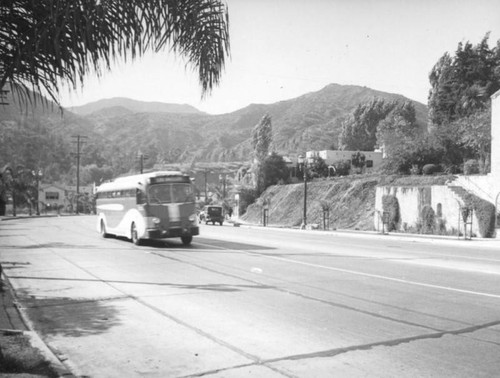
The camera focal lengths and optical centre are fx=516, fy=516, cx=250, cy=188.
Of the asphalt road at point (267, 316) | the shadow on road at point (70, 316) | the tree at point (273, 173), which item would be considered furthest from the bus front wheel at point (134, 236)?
the tree at point (273, 173)

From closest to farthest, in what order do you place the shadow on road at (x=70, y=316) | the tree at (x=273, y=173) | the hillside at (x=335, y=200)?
the shadow on road at (x=70, y=316) → the hillside at (x=335, y=200) → the tree at (x=273, y=173)

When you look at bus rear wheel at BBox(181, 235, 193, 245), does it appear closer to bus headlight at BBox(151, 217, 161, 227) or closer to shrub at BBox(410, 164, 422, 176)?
bus headlight at BBox(151, 217, 161, 227)

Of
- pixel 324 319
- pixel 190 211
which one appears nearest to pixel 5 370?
pixel 324 319

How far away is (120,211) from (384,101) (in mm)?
111050

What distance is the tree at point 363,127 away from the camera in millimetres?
118206

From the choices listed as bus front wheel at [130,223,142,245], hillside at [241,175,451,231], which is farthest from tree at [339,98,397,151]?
bus front wheel at [130,223,142,245]

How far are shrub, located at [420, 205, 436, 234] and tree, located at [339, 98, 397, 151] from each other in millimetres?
85480

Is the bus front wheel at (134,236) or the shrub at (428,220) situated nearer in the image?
the bus front wheel at (134,236)

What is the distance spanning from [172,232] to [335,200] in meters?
31.2

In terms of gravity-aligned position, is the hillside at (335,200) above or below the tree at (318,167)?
below

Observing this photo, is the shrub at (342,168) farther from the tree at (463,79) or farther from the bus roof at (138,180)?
the bus roof at (138,180)

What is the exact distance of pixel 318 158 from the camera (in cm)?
6850

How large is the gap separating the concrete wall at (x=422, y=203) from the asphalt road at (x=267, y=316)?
17.0 meters

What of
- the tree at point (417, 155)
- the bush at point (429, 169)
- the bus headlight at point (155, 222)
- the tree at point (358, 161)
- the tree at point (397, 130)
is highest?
the tree at point (397, 130)
